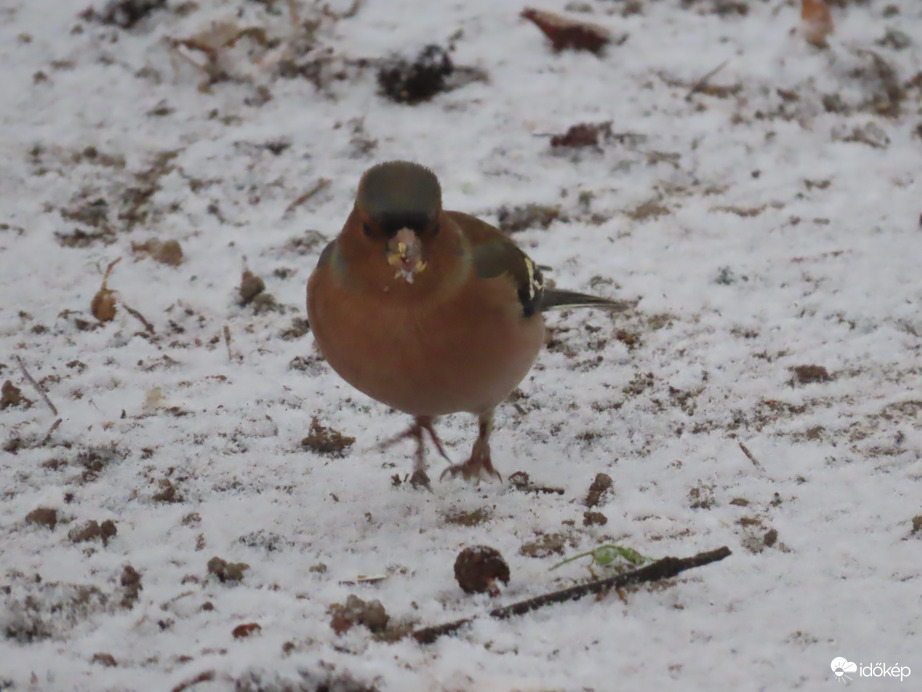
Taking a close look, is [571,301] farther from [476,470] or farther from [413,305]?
[413,305]

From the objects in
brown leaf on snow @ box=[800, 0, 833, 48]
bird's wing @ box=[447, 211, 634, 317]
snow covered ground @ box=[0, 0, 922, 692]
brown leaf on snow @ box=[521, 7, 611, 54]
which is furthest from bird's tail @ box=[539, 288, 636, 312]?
brown leaf on snow @ box=[800, 0, 833, 48]

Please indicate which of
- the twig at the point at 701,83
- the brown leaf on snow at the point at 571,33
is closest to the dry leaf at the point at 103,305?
the brown leaf on snow at the point at 571,33

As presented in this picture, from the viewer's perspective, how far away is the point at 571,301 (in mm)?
3463

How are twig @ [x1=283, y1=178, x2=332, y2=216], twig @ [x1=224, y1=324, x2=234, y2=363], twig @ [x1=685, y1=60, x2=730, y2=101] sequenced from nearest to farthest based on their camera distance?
1. twig @ [x1=224, y1=324, x2=234, y2=363]
2. twig @ [x1=283, y1=178, x2=332, y2=216]
3. twig @ [x1=685, y1=60, x2=730, y2=101]

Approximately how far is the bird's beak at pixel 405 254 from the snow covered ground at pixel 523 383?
756mm

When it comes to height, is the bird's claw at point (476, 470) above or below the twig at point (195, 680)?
below

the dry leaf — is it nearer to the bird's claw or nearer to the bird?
the bird

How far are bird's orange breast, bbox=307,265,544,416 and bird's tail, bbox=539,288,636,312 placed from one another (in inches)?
18.6

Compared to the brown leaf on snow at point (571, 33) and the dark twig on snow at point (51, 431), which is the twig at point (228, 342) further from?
the brown leaf on snow at point (571, 33)

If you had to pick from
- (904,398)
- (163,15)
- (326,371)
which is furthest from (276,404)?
(163,15)

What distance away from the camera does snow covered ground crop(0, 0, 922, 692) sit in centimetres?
231

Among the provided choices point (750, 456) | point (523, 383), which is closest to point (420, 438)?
point (523, 383)

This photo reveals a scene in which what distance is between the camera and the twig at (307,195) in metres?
4.43

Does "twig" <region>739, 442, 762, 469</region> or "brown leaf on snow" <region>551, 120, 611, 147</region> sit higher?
"brown leaf on snow" <region>551, 120, 611, 147</region>
